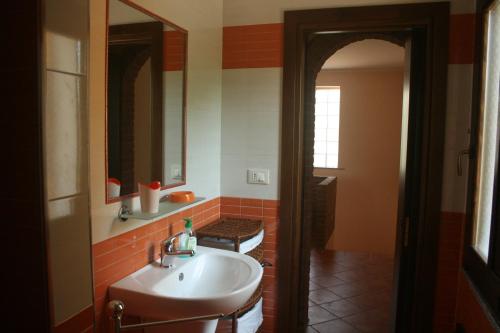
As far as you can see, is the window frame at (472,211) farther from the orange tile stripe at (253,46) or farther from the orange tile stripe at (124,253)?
the orange tile stripe at (124,253)

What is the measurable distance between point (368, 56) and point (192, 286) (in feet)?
13.5

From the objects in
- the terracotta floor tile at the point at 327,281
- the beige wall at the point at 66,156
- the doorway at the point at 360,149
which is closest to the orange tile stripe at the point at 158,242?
the beige wall at the point at 66,156

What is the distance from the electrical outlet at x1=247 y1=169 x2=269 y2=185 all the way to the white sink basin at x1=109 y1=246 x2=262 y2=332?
1.96ft

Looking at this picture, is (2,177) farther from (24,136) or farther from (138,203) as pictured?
(138,203)

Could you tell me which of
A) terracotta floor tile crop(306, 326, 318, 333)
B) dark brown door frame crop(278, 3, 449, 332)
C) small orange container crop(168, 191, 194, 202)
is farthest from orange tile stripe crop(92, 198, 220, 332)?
terracotta floor tile crop(306, 326, 318, 333)

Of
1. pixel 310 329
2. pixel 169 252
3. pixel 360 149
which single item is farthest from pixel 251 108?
pixel 360 149

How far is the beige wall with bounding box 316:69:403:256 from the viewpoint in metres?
5.91

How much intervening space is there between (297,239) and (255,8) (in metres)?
1.44

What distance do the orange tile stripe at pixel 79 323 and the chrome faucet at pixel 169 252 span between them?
63 centimetres

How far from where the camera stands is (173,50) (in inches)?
75.9

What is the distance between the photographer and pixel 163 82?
1859 millimetres

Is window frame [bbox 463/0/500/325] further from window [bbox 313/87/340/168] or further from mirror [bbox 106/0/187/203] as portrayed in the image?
window [bbox 313/87/340/168]

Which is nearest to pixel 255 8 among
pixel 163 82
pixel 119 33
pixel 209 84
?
pixel 209 84

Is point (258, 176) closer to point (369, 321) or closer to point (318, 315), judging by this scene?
point (318, 315)
